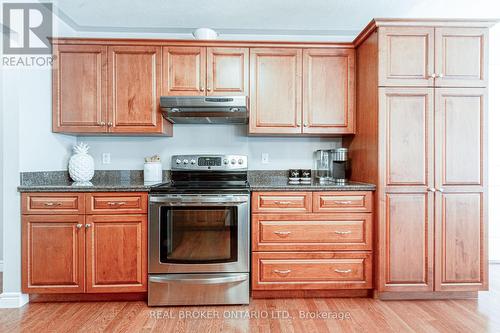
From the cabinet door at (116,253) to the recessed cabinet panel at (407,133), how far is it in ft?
6.45

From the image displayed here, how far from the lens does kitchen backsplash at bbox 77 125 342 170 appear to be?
3068 mm

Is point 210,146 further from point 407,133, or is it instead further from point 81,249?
point 407,133

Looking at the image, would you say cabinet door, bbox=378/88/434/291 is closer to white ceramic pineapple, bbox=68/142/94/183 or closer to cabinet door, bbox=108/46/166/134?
cabinet door, bbox=108/46/166/134

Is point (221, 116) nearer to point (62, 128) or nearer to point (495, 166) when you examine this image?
point (62, 128)

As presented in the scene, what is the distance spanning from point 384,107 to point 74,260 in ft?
8.60

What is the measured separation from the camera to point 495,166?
3.37 metres

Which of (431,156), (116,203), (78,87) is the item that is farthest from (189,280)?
(431,156)

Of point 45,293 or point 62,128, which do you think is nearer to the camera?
point 45,293

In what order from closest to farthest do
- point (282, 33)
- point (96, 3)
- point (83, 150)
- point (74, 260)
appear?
point (74, 260)
point (96, 3)
point (83, 150)
point (282, 33)

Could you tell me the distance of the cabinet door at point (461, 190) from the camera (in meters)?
2.36

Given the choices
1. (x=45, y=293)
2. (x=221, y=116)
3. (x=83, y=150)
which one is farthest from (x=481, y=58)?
(x=45, y=293)

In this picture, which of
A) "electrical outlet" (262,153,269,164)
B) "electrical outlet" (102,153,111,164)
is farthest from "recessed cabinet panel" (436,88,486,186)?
"electrical outlet" (102,153,111,164)

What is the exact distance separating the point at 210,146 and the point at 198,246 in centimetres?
111

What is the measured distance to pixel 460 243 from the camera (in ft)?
7.79
